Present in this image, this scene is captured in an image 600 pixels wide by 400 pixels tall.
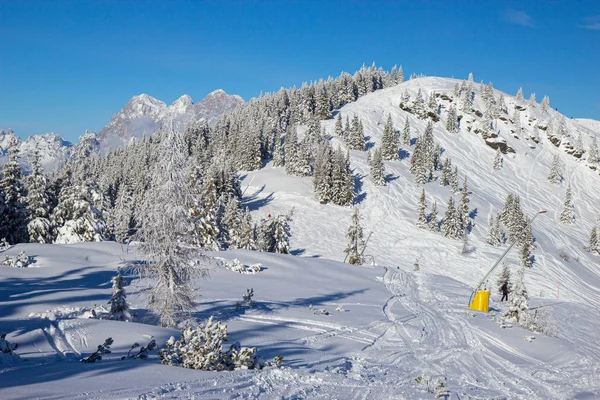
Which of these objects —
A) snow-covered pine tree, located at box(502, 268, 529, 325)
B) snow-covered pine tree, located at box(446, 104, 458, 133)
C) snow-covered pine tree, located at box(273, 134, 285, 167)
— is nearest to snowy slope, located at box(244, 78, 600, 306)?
snow-covered pine tree, located at box(446, 104, 458, 133)

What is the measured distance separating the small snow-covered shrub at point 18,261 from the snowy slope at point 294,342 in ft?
2.24

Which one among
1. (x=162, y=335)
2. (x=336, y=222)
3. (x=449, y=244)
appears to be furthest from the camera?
(x=336, y=222)

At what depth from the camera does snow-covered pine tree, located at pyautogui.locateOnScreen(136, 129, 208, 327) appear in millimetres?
12406

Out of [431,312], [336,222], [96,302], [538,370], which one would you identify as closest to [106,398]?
[96,302]

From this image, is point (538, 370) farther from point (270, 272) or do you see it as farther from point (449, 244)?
point (449, 244)

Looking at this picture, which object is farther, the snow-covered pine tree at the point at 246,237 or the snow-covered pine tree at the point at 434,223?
the snow-covered pine tree at the point at 434,223

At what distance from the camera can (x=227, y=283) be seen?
772 inches


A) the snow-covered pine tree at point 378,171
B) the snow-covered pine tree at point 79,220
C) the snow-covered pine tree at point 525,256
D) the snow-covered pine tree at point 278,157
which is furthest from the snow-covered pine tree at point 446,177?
the snow-covered pine tree at point 79,220

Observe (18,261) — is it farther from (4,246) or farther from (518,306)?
(518,306)

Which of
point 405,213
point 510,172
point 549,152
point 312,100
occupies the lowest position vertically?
point 405,213

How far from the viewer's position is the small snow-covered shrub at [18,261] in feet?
57.5

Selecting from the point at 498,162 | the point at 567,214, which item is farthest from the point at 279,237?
the point at 498,162

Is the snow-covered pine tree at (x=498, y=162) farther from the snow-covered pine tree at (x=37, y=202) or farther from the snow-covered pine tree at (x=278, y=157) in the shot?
the snow-covered pine tree at (x=37, y=202)

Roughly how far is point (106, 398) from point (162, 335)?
5.24 metres
